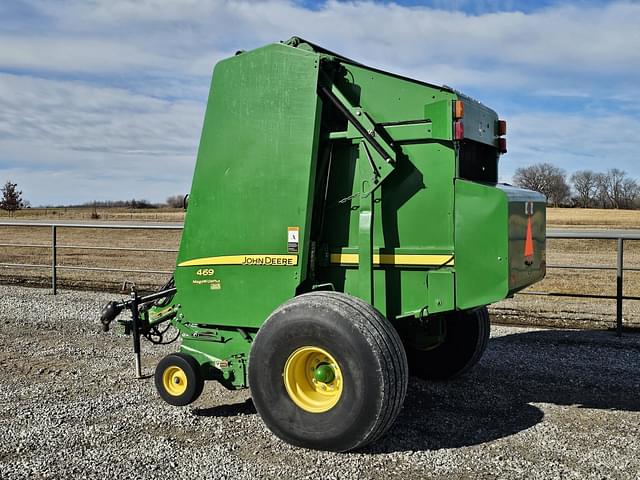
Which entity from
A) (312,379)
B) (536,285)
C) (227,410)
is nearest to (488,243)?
(312,379)

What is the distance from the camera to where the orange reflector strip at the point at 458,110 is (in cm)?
421

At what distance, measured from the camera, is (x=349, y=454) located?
4027 mm

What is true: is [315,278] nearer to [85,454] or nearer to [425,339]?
[425,339]

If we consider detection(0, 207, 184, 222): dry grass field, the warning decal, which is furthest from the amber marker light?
detection(0, 207, 184, 222): dry grass field

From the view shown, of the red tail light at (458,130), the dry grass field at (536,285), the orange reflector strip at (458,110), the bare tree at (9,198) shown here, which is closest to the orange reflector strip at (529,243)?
the red tail light at (458,130)

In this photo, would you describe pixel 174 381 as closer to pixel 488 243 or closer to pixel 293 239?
pixel 293 239

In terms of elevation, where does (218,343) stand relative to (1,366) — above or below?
above

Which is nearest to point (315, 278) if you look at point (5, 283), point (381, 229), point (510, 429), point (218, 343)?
point (381, 229)

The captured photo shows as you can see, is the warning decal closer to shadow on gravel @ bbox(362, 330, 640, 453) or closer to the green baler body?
the green baler body

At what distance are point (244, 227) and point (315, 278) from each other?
2.17 feet

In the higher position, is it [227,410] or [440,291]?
[440,291]

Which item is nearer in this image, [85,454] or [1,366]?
[85,454]

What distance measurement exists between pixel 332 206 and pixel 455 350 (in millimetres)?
1952

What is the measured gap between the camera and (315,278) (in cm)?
470
